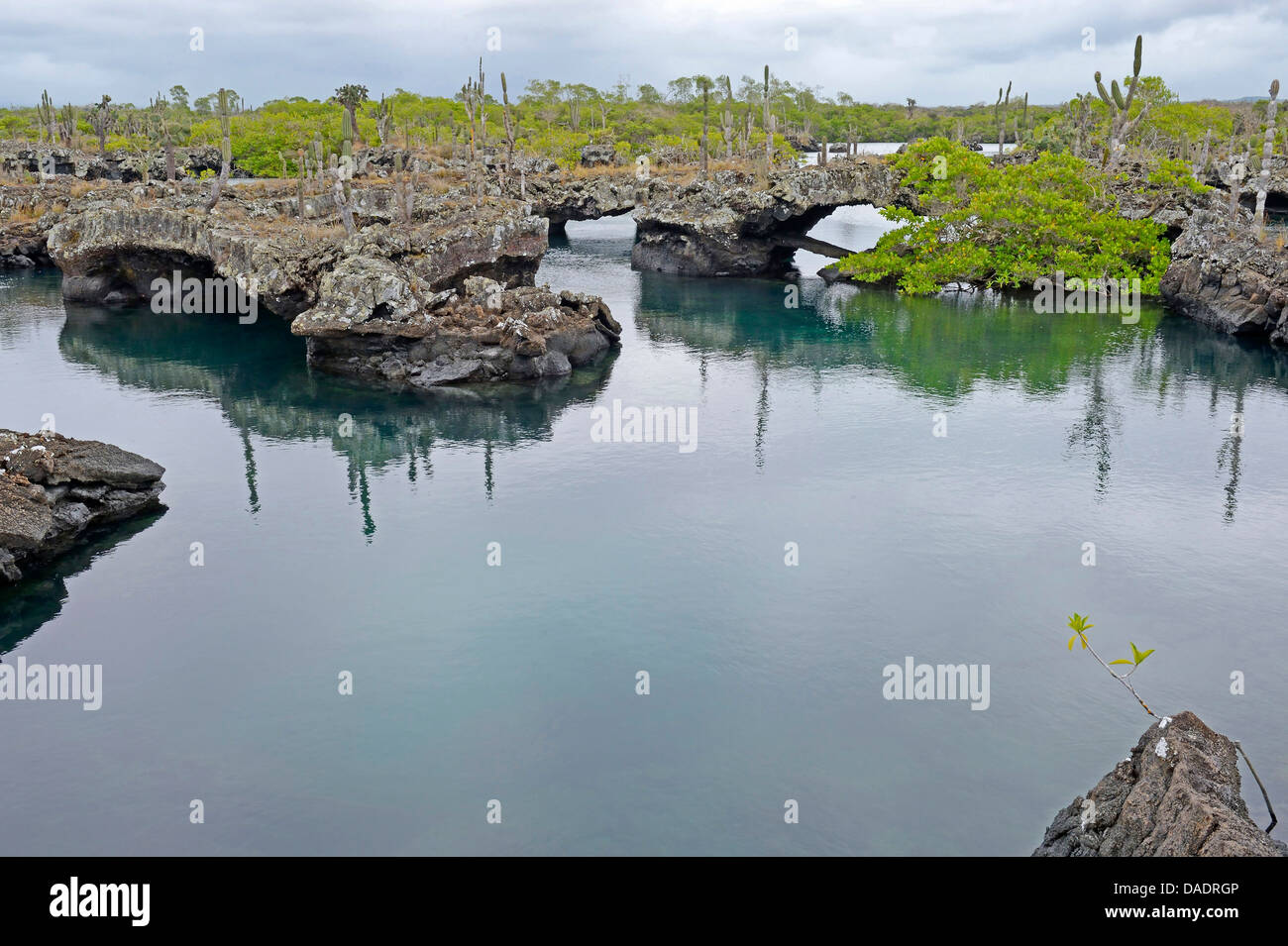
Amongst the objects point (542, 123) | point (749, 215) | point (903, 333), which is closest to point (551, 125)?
point (542, 123)

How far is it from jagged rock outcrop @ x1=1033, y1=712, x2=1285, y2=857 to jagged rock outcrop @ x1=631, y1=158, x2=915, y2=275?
160 feet

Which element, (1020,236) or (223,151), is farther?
(1020,236)

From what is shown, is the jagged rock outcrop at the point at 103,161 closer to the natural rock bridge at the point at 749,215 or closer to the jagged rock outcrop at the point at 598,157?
the jagged rock outcrop at the point at 598,157

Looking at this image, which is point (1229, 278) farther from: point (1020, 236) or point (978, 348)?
point (978, 348)

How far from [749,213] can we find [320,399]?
1201 inches

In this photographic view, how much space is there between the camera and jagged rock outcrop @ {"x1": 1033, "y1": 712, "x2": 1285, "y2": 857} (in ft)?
29.9

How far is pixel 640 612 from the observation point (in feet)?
64.3

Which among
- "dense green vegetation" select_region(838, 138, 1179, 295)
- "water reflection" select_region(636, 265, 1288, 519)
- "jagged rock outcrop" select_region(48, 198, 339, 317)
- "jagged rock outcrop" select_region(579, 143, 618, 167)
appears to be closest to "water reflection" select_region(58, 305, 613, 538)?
"jagged rock outcrop" select_region(48, 198, 339, 317)

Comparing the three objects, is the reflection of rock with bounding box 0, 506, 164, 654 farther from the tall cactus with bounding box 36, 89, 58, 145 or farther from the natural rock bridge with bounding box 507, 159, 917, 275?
the tall cactus with bounding box 36, 89, 58, 145

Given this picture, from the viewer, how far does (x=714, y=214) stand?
192ft

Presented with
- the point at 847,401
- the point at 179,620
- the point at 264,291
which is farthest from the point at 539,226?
the point at 179,620

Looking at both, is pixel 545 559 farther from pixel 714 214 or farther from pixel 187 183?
pixel 187 183
